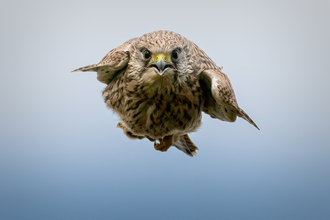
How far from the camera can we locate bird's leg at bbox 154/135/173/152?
9.84 ft

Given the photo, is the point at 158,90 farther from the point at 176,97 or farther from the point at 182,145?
the point at 182,145

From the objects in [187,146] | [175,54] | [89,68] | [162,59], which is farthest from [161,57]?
[187,146]

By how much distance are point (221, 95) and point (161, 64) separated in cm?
54

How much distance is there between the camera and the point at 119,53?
2422 millimetres

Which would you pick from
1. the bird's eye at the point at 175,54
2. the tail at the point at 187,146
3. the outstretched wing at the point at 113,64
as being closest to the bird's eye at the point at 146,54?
the bird's eye at the point at 175,54

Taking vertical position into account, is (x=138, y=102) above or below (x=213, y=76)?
below

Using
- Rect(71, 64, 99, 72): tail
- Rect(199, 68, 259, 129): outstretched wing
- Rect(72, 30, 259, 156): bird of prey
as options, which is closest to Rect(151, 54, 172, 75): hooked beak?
Rect(72, 30, 259, 156): bird of prey

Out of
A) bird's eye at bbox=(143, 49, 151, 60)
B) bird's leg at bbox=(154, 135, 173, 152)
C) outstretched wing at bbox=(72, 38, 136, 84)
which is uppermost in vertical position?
outstretched wing at bbox=(72, 38, 136, 84)

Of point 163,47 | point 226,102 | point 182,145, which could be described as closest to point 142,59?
point 163,47

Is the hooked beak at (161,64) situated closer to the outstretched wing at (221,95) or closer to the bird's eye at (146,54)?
the bird's eye at (146,54)

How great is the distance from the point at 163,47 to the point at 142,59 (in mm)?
216

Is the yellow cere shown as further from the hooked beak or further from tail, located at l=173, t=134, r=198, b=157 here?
tail, located at l=173, t=134, r=198, b=157

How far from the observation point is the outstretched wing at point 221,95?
2.23 metres

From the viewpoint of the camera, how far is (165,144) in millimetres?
3045
